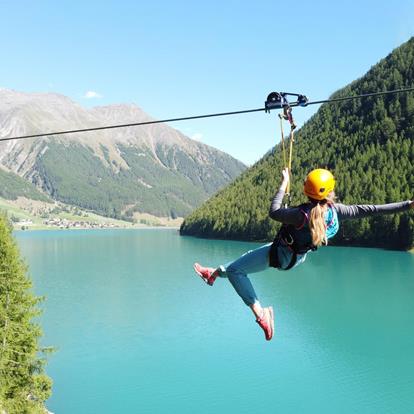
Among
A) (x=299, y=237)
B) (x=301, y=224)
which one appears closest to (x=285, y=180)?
(x=301, y=224)

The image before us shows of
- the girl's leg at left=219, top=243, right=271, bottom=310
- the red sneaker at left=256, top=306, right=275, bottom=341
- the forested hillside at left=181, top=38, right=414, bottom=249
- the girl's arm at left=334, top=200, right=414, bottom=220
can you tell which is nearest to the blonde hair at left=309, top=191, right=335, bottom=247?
the girl's arm at left=334, top=200, right=414, bottom=220

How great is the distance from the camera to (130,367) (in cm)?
3116

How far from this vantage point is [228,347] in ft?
112

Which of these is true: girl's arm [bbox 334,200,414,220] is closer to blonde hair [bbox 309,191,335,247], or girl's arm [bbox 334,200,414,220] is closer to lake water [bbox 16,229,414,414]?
blonde hair [bbox 309,191,335,247]

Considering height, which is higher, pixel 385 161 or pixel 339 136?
pixel 339 136

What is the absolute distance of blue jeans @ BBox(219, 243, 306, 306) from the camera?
5.57 metres

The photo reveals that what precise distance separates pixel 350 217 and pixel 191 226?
155043mm

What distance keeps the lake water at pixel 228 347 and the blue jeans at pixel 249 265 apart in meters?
20.7

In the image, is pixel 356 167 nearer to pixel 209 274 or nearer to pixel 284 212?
pixel 209 274

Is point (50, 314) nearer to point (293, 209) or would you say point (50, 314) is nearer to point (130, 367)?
point (130, 367)

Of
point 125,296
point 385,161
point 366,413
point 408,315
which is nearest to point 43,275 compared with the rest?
point 125,296

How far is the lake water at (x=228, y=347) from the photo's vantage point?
26.1m

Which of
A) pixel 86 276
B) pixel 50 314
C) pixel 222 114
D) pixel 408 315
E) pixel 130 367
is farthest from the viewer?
pixel 86 276

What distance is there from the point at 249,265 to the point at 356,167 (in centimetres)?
13048
